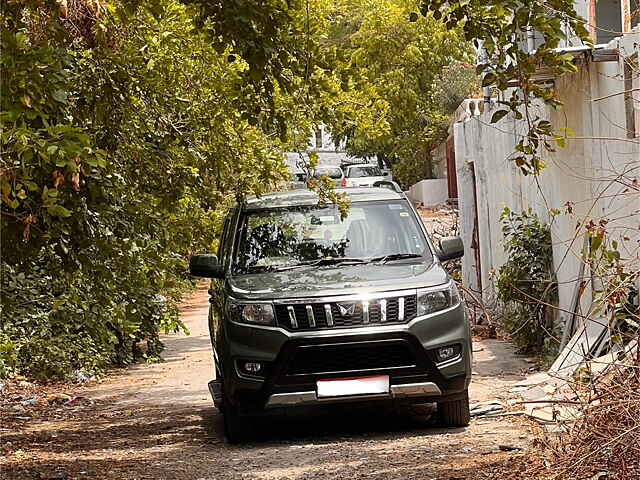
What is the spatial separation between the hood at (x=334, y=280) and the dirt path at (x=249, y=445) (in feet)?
3.74

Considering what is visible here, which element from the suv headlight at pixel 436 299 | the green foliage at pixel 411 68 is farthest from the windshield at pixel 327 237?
the green foliage at pixel 411 68

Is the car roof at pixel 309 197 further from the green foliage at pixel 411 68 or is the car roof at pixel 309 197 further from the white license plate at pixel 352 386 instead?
the green foliage at pixel 411 68

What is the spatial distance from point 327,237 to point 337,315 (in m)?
1.27

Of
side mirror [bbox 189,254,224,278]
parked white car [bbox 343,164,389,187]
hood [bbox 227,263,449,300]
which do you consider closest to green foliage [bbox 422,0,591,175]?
hood [bbox 227,263,449,300]

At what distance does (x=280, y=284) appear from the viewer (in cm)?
907

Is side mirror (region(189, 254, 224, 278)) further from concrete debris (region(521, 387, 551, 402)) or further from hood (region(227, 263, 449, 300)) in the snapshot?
concrete debris (region(521, 387, 551, 402))

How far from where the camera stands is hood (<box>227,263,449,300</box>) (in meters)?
8.83

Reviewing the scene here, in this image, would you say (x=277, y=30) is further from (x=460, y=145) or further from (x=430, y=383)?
(x=460, y=145)

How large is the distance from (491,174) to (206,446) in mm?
8944

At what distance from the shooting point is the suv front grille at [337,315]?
8.69m

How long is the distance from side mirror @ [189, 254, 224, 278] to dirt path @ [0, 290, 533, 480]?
1333 millimetres

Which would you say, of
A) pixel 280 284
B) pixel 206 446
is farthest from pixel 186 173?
pixel 206 446

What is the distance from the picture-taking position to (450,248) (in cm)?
959

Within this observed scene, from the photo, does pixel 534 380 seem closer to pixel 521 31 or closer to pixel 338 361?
pixel 338 361
